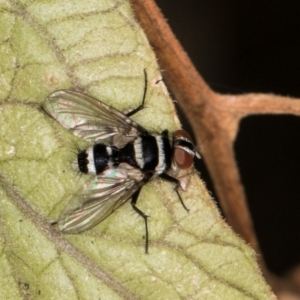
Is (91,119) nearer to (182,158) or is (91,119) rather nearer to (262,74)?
(182,158)

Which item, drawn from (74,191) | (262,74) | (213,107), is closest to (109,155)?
(74,191)

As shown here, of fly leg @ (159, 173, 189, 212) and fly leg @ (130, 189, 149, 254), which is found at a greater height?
fly leg @ (159, 173, 189, 212)

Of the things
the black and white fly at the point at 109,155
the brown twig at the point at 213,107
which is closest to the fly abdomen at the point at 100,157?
the black and white fly at the point at 109,155

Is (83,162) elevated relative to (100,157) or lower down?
elevated

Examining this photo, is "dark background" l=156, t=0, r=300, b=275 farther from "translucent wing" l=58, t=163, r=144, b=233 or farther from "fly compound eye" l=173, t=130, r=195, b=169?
"translucent wing" l=58, t=163, r=144, b=233

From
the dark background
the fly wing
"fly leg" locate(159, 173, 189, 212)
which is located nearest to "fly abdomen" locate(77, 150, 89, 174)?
the fly wing

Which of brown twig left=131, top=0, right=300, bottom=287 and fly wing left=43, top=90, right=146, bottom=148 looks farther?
brown twig left=131, top=0, right=300, bottom=287

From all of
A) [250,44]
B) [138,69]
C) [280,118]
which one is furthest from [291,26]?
[138,69]
